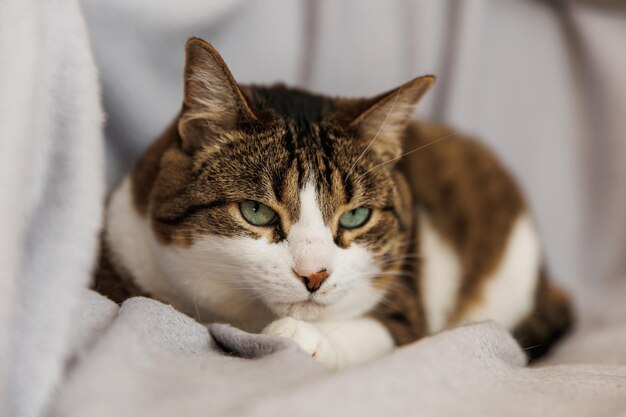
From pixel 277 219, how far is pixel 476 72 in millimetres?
975

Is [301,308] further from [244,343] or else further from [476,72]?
[476,72]

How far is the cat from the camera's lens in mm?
1140

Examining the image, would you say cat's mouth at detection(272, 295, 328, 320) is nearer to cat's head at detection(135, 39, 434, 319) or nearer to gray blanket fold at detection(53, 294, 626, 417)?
cat's head at detection(135, 39, 434, 319)

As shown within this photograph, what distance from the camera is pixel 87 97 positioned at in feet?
3.22

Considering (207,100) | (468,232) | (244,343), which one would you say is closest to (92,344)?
(244,343)

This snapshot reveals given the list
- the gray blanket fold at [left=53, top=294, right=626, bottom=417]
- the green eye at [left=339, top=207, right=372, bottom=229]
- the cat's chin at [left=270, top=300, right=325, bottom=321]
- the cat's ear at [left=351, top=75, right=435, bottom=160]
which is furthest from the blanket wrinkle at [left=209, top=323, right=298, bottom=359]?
the cat's ear at [left=351, top=75, right=435, bottom=160]

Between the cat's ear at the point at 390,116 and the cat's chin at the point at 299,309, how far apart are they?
1.06ft

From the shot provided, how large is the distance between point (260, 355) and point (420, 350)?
244 millimetres

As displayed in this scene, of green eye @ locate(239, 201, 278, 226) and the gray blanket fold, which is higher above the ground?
green eye @ locate(239, 201, 278, 226)

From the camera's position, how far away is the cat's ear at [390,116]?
4.03ft

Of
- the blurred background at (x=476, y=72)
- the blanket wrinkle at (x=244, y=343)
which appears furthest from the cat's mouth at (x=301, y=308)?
the blurred background at (x=476, y=72)

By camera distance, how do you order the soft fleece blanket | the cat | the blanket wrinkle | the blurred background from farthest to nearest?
the blurred background < the cat < the blanket wrinkle < the soft fleece blanket

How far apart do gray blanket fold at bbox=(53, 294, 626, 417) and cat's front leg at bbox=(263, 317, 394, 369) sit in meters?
0.08

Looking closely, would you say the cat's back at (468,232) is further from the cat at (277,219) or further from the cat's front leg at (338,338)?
the cat's front leg at (338,338)
